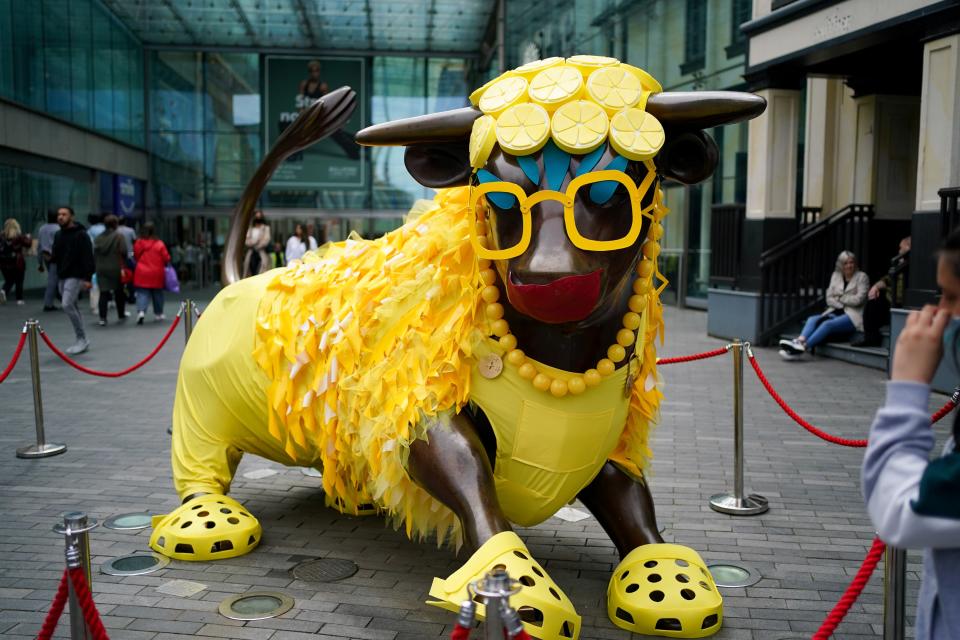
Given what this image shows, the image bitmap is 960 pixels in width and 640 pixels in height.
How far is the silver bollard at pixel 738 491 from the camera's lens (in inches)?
177

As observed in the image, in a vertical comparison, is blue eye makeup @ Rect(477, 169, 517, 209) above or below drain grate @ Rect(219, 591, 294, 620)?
above

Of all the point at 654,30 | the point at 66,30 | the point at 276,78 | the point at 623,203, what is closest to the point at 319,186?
the point at 276,78

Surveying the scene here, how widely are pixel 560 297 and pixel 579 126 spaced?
0.56 metres

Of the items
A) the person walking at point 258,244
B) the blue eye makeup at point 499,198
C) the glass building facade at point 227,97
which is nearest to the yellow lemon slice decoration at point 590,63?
the blue eye makeup at point 499,198

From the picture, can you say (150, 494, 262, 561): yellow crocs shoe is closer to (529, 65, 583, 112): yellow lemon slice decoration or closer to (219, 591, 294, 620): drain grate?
(219, 591, 294, 620): drain grate

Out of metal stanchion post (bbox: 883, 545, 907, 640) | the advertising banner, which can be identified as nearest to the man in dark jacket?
metal stanchion post (bbox: 883, 545, 907, 640)

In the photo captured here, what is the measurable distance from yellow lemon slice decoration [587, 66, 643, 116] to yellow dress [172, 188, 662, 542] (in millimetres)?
694

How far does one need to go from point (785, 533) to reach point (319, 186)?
72.3ft

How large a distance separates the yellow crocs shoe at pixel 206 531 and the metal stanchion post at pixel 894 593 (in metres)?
2.56

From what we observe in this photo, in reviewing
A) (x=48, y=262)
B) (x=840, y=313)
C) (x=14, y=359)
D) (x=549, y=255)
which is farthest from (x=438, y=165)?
(x=48, y=262)

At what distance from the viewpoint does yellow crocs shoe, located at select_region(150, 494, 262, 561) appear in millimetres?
3664

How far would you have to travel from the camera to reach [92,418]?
679cm

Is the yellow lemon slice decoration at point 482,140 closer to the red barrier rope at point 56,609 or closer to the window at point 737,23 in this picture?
the red barrier rope at point 56,609

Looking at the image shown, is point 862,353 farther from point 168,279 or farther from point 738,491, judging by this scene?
point 168,279
